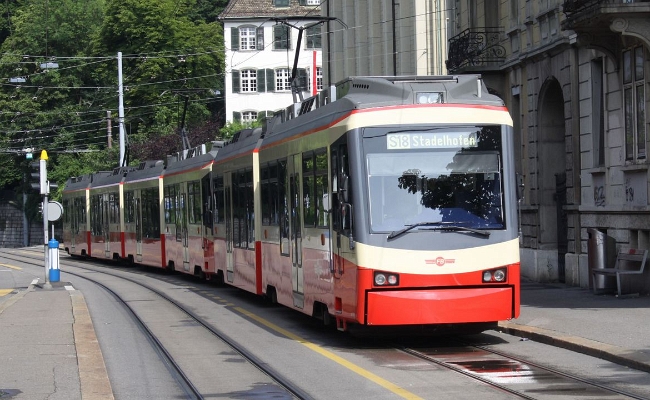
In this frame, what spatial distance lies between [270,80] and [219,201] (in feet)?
205

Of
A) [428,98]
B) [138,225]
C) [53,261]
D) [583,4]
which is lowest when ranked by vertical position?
[53,261]

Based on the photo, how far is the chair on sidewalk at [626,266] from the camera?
2123cm

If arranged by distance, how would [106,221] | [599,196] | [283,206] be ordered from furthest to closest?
[106,221] → [599,196] → [283,206]

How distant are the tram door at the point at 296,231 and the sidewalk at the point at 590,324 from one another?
2.85 m

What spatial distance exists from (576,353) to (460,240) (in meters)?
1.80

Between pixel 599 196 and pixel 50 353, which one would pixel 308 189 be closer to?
pixel 50 353

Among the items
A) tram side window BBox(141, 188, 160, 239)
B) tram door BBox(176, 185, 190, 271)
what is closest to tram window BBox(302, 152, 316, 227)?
tram door BBox(176, 185, 190, 271)

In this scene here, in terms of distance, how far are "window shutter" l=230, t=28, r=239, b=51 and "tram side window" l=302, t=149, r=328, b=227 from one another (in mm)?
72325

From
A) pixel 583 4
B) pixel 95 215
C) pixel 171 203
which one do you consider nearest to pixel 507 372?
pixel 583 4

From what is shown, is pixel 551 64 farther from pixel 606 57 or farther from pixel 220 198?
pixel 220 198

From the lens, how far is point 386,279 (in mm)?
14305

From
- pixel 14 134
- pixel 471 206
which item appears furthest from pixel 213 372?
pixel 14 134

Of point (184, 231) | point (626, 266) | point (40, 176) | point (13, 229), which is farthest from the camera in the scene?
point (13, 229)

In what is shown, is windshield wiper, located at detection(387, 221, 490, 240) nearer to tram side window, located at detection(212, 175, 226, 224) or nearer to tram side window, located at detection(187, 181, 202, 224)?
tram side window, located at detection(212, 175, 226, 224)
